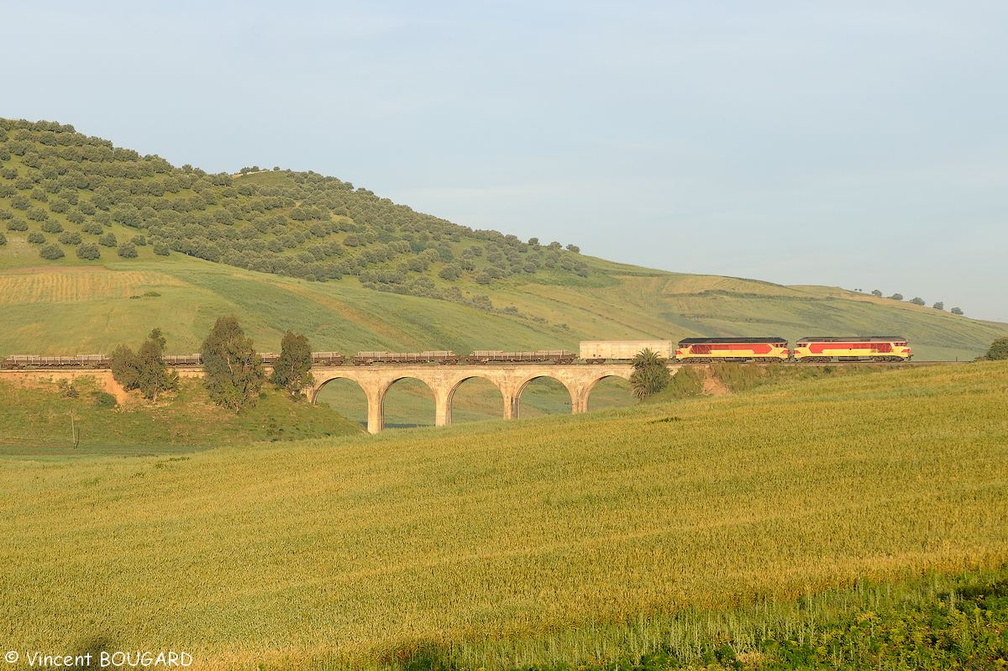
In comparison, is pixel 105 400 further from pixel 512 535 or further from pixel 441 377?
pixel 512 535

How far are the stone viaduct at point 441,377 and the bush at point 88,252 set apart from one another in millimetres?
76253

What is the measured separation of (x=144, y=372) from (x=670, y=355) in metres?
52.7

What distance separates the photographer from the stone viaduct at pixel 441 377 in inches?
3947

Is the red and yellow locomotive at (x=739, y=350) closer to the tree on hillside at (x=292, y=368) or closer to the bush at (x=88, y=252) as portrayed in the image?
the tree on hillside at (x=292, y=368)

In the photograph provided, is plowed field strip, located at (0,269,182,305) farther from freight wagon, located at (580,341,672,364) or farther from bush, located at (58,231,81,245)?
freight wagon, located at (580,341,672,364)

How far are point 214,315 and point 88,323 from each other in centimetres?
1788

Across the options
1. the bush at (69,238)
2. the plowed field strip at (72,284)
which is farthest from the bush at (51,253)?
the plowed field strip at (72,284)

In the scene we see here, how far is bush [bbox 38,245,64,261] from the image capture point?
570ft

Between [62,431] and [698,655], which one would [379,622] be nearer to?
[698,655]

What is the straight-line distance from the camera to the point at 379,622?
74.5 ft

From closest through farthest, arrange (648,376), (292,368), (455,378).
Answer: (648,376), (292,368), (455,378)

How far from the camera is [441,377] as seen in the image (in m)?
103

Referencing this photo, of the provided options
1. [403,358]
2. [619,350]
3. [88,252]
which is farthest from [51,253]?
[619,350]

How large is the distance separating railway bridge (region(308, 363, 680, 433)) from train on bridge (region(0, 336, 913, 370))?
1.40 metres
